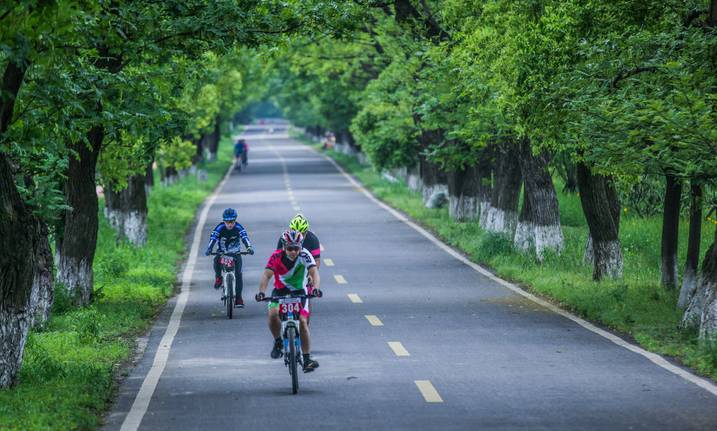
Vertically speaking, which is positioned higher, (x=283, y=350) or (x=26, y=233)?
(x=26, y=233)

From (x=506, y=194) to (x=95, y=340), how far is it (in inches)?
733

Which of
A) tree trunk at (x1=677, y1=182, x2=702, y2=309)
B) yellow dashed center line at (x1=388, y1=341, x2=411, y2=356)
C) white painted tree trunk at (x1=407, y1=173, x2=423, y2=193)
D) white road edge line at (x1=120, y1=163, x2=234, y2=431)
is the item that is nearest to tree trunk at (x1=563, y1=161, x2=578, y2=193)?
white road edge line at (x1=120, y1=163, x2=234, y2=431)

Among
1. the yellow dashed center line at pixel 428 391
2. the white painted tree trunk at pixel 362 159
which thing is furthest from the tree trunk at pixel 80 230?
the white painted tree trunk at pixel 362 159

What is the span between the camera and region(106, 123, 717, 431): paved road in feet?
41.8

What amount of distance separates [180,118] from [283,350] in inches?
289

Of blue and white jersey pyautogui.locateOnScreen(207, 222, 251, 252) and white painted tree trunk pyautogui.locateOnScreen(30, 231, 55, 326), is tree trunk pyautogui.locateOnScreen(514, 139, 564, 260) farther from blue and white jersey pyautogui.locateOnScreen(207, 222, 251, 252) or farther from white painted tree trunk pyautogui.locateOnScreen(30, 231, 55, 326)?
white painted tree trunk pyautogui.locateOnScreen(30, 231, 55, 326)

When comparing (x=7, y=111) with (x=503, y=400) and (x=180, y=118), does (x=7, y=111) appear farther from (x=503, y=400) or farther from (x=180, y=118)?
(x=180, y=118)

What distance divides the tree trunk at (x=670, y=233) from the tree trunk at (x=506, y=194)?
11229 millimetres

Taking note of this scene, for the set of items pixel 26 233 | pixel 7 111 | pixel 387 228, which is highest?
pixel 7 111

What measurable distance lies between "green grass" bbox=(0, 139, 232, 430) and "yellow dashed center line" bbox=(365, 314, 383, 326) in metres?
3.32

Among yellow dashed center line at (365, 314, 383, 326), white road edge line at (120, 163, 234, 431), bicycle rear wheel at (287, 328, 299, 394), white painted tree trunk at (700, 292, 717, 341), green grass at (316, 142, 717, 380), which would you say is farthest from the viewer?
yellow dashed center line at (365, 314, 383, 326)

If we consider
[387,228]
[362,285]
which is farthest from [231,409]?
[387,228]

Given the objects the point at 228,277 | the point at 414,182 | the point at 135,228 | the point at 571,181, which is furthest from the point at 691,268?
the point at 414,182

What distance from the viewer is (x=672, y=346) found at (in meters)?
17.4
